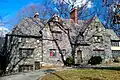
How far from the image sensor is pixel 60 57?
133ft

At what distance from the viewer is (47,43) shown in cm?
4009

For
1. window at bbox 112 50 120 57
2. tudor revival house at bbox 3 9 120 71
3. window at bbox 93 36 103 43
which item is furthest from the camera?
window at bbox 112 50 120 57

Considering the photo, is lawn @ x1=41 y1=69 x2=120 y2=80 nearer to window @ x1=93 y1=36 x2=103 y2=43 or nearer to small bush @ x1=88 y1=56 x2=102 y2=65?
small bush @ x1=88 y1=56 x2=102 y2=65

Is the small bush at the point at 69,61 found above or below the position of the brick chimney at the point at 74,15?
below

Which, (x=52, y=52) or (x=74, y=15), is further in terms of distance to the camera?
(x=74, y=15)

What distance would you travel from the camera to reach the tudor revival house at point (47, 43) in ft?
126

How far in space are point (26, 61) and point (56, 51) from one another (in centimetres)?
561

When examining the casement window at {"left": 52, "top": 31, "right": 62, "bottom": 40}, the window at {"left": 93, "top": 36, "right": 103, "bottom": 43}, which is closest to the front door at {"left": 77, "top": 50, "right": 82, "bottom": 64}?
the window at {"left": 93, "top": 36, "right": 103, "bottom": 43}

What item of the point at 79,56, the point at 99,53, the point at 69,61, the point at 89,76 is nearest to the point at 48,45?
the point at 69,61

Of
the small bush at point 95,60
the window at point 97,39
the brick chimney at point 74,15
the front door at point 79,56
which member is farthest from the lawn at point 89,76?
the brick chimney at point 74,15

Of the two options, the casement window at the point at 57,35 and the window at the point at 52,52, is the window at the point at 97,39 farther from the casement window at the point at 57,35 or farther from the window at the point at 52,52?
the window at the point at 52,52

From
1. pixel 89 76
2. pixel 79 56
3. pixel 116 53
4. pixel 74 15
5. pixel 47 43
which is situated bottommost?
pixel 89 76

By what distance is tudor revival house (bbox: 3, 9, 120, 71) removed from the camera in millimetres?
38375

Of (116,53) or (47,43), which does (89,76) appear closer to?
(47,43)
